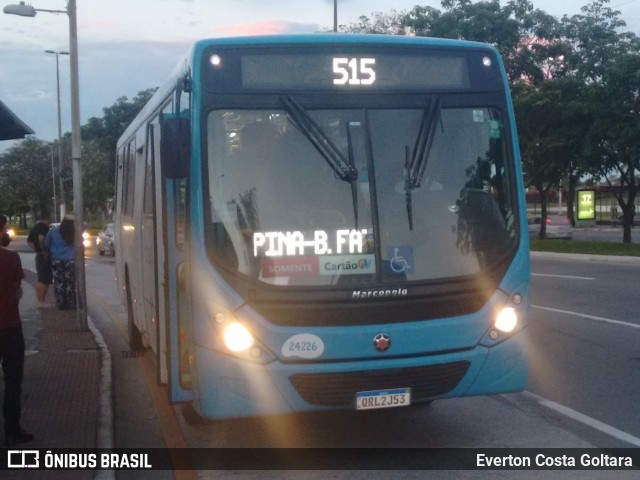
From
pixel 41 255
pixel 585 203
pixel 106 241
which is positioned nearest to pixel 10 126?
pixel 41 255

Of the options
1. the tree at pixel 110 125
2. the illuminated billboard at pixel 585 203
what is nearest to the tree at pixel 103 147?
the tree at pixel 110 125

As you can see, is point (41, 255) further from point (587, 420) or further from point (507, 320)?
point (507, 320)

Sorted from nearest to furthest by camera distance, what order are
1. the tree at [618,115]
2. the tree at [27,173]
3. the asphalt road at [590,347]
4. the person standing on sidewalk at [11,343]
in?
the person standing on sidewalk at [11,343] → the asphalt road at [590,347] → the tree at [618,115] → the tree at [27,173]

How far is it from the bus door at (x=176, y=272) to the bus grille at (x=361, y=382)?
964mm

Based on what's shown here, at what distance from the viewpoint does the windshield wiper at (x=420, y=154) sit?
6.51 metres

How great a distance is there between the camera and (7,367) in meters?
7.12

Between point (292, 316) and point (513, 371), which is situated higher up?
point (292, 316)

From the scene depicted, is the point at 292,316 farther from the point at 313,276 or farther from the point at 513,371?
the point at 513,371

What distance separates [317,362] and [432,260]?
1095 millimetres

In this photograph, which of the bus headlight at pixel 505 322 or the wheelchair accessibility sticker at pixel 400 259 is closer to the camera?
the wheelchair accessibility sticker at pixel 400 259

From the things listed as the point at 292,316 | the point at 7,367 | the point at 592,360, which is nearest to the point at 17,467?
the point at 7,367

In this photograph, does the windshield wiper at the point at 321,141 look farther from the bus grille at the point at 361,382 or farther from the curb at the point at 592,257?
the curb at the point at 592,257

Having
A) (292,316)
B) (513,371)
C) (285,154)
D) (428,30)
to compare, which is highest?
(428,30)

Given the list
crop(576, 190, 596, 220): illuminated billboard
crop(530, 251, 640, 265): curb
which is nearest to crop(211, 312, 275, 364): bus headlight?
crop(530, 251, 640, 265): curb
